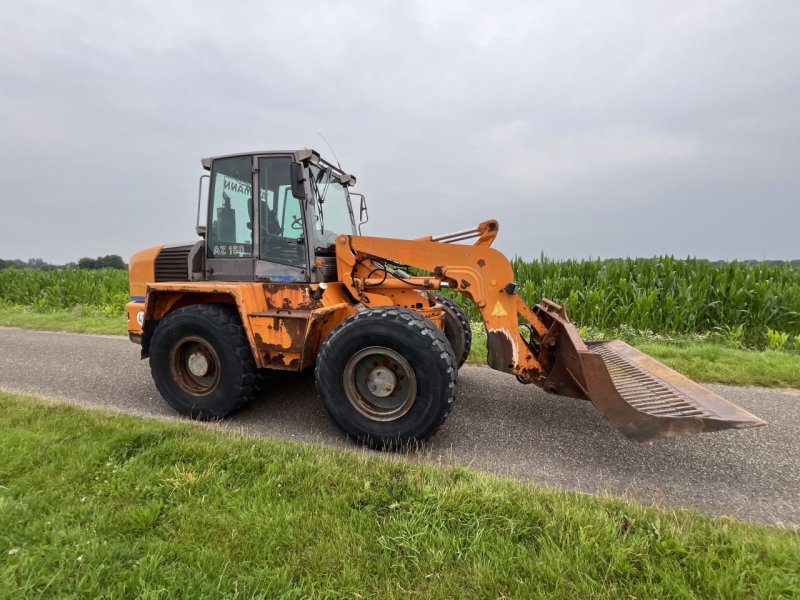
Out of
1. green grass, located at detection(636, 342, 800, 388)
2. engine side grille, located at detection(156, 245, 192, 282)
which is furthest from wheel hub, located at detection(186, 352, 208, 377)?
green grass, located at detection(636, 342, 800, 388)

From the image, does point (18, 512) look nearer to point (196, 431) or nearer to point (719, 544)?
point (196, 431)

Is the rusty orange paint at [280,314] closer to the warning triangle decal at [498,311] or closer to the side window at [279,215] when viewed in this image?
the side window at [279,215]

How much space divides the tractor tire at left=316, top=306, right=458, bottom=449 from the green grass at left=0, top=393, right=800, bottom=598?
0.49m

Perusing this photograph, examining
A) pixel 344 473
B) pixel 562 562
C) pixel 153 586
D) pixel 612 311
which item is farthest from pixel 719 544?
pixel 612 311

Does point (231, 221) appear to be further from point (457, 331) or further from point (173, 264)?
point (457, 331)

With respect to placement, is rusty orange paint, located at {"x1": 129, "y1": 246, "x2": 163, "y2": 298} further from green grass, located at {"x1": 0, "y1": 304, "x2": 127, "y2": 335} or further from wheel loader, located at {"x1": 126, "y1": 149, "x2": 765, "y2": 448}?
green grass, located at {"x1": 0, "y1": 304, "x2": 127, "y2": 335}

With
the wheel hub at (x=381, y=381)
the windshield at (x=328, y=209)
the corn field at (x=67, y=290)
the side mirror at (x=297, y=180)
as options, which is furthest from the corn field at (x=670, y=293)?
the corn field at (x=67, y=290)

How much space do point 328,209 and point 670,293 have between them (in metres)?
6.18

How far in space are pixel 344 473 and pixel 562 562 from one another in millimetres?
1257

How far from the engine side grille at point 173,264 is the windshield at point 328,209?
4.76ft

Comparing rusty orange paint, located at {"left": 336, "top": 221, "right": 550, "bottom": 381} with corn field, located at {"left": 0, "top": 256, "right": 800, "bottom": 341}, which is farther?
corn field, located at {"left": 0, "top": 256, "right": 800, "bottom": 341}

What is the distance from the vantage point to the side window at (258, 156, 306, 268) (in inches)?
155

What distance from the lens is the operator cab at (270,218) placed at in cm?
389

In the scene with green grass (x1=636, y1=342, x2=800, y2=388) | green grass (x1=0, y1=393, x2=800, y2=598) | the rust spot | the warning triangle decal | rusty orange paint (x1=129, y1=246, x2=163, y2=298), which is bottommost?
green grass (x1=0, y1=393, x2=800, y2=598)
